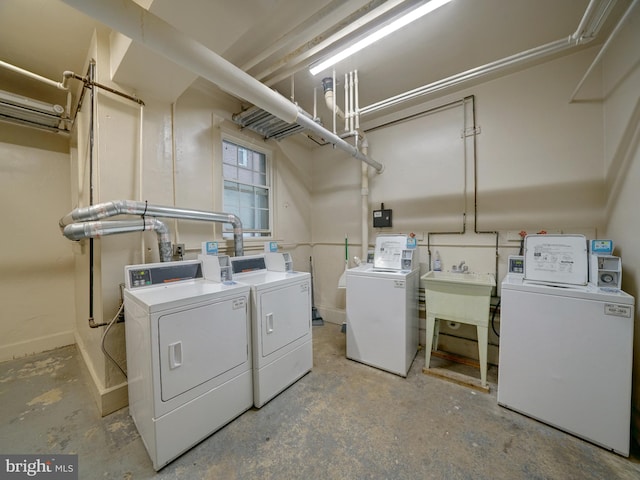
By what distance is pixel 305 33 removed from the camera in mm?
1737

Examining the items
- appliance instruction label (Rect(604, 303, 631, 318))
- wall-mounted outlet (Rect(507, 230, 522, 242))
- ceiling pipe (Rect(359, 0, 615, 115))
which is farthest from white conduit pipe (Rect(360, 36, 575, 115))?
appliance instruction label (Rect(604, 303, 631, 318))

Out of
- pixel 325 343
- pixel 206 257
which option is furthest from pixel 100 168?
pixel 325 343

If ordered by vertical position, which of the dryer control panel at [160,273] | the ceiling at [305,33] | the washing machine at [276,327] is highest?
the ceiling at [305,33]

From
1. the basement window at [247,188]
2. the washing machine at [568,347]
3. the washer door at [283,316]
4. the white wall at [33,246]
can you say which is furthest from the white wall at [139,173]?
the washing machine at [568,347]

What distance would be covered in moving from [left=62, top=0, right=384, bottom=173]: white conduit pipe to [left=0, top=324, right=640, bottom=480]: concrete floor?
2246 mm

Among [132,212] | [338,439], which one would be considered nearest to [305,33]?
[132,212]

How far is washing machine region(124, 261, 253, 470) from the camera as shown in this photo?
1357mm

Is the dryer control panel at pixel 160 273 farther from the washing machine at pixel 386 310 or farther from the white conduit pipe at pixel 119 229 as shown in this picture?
the washing machine at pixel 386 310

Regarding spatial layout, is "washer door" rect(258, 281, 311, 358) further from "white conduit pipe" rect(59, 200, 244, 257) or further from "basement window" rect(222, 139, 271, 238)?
"basement window" rect(222, 139, 271, 238)

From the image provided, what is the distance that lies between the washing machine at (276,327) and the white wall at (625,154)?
2.35m

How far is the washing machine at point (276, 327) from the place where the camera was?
1.85 m

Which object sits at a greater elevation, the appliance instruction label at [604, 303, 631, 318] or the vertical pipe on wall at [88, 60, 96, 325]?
the vertical pipe on wall at [88, 60, 96, 325]

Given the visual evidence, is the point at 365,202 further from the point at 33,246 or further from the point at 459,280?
the point at 33,246

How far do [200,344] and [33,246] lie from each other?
287cm
